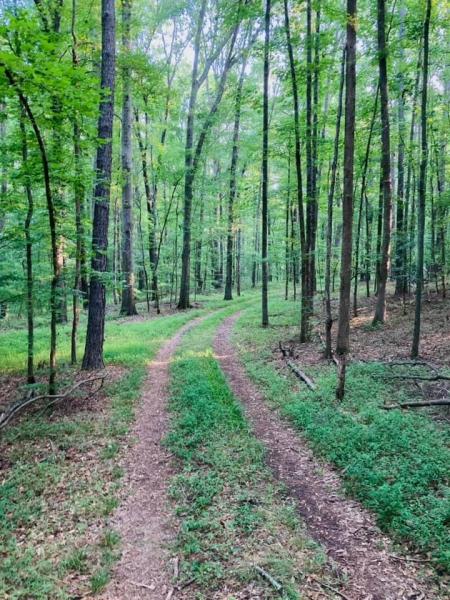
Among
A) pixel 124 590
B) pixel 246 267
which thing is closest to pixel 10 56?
pixel 124 590

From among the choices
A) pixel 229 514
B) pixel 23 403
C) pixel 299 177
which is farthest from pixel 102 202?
pixel 229 514

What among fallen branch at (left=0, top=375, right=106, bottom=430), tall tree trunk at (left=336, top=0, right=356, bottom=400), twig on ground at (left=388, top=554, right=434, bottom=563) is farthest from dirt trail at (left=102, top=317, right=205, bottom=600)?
tall tree trunk at (left=336, top=0, right=356, bottom=400)

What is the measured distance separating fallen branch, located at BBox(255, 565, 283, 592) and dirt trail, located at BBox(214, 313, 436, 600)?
638 millimetres

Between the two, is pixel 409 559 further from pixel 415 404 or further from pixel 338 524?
pixel 415 404

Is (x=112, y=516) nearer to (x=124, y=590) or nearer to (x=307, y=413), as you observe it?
(x=124, y=590)

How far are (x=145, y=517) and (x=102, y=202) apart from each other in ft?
25.1

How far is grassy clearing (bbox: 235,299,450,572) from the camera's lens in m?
4.18

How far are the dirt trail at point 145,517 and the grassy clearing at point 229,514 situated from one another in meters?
0.20

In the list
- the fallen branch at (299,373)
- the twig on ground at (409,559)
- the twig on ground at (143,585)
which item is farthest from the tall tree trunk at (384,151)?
the twig on ground at (143,585)

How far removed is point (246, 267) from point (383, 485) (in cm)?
4431

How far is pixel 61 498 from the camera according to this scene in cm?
500

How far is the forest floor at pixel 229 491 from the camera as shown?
3.67 metres

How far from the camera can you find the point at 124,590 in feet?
11.7

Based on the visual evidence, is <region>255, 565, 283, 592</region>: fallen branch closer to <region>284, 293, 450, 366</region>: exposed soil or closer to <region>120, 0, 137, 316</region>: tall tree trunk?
<region>284, 293, 450, 366</region>: exposed soil
